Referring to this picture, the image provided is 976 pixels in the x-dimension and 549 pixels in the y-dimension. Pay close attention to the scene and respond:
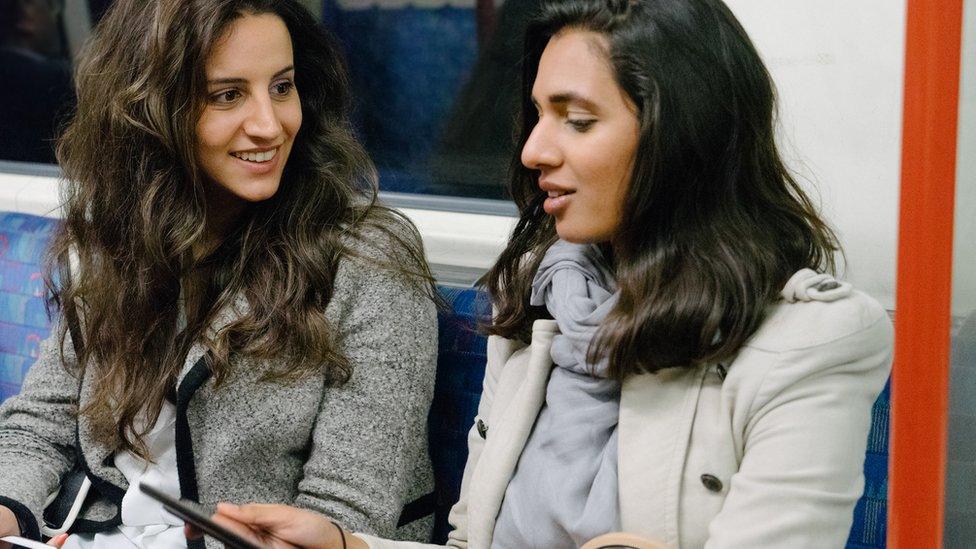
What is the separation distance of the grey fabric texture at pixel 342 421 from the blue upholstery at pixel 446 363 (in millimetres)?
112

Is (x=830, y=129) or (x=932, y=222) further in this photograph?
(x=830, y=129)

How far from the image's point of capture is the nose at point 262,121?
2004 mm

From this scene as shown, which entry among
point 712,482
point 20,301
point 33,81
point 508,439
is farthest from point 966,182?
point 33,81

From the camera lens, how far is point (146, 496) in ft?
6.80

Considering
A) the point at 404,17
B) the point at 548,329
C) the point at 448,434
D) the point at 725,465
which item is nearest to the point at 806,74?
the point at 548,329

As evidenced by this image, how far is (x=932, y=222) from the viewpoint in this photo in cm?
98

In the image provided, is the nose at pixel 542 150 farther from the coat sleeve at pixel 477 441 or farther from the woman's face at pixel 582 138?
the coat sleeve at pixel 477 441

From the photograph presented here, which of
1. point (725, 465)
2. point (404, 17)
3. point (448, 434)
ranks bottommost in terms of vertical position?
point (448, 434)

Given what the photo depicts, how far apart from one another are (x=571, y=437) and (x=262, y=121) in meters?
0.83

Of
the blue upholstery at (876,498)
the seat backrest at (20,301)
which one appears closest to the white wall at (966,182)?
the blue upholstery at (876,498)

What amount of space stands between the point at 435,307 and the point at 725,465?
30.9 inches

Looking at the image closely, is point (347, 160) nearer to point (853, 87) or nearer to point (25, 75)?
point (853, 87)

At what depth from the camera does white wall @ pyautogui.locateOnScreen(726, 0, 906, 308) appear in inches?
74.6

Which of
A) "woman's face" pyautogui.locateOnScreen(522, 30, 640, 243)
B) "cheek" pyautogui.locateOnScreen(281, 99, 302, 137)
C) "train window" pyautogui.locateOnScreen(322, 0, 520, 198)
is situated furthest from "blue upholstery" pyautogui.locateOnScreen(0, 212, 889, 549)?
"train window" pyautogui.locateOnScreen(322, 0, 520, 198)
